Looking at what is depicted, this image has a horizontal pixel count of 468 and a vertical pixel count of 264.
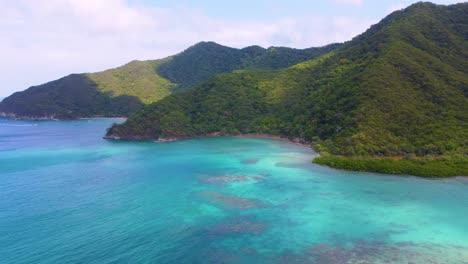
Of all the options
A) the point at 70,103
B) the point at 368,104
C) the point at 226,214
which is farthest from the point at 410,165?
the point at 70,103

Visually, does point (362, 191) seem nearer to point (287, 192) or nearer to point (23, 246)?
point (287, 192)

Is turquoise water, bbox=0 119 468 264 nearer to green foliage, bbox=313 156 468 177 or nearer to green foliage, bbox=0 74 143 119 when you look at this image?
green foliage, bbox=313 156 468 177

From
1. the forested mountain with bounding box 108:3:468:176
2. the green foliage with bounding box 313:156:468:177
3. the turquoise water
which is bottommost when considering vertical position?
the turquoise water

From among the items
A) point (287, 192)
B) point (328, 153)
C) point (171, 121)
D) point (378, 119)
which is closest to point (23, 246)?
point (287, 192)

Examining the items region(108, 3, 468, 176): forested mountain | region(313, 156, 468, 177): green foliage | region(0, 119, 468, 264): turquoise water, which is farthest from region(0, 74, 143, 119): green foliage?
region(313, 156, 468, 177): green foliage

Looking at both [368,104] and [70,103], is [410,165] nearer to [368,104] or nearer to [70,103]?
[368,104]

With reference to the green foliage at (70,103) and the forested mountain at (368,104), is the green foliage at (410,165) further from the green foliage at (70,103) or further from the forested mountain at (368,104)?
the green foliage at (70,103)
